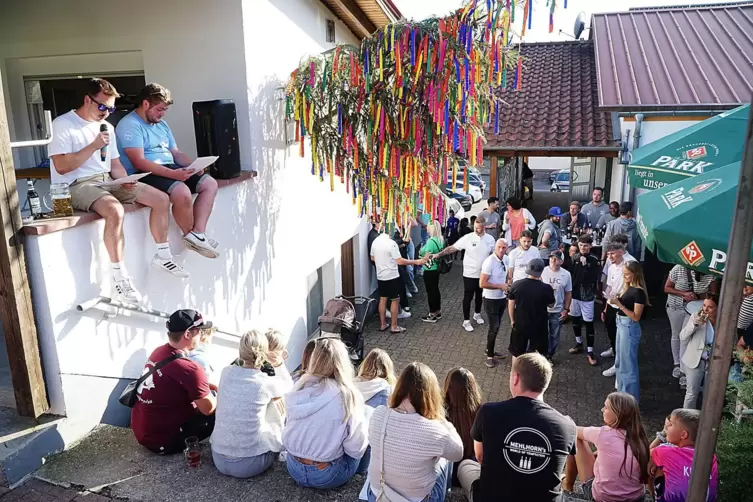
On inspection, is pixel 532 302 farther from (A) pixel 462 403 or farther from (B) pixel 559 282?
(A) pixel 462 403

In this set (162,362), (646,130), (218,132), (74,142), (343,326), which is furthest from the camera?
(646,130)

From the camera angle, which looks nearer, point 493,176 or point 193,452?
point 193,452

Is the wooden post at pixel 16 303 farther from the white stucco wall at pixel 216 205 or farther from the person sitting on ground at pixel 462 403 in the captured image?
the person sitting on ground at pixel 462 403

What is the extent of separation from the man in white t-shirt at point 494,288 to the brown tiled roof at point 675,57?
380 cm

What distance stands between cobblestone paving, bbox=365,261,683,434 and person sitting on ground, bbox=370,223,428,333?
465mm

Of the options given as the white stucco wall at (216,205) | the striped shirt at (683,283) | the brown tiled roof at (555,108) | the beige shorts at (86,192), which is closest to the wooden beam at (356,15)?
the white stucco wall at (216,205)

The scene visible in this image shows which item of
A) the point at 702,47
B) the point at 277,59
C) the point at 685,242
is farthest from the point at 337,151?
the point at 702,47

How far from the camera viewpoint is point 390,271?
994 centimetres

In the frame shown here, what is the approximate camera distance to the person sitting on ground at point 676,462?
147 inches

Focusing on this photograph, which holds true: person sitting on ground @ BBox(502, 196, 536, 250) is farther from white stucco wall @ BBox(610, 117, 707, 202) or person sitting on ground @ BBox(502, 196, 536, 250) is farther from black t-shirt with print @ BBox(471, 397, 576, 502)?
black t-shirt with print @ BBox(471, 397, 576, 502)

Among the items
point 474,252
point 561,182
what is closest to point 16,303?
point 474,252

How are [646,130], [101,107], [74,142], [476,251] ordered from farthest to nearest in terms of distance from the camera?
1. [646,130]
2. [476,251]
3. [101,107]
4. [74,142]

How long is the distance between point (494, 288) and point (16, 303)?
6.19m

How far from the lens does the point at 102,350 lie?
15.0ft
